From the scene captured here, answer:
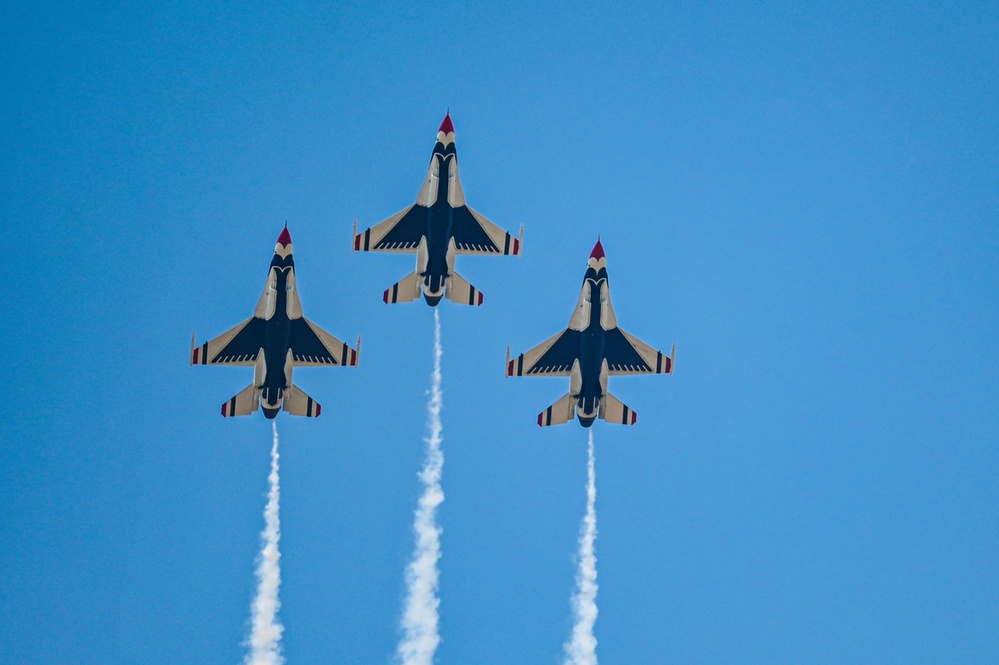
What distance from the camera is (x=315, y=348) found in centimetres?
8775

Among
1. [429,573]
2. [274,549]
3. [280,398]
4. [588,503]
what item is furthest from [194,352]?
[588,503]

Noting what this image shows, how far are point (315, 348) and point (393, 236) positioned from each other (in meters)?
7.31

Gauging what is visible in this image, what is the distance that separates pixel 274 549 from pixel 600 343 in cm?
2051

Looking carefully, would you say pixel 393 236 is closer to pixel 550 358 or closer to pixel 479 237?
pixel 479 237

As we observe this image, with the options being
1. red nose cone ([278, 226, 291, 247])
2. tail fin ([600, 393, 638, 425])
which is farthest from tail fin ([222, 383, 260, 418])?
tail fin ([600, 393, 638, 425])

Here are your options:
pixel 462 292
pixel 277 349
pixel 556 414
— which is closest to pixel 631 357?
pixel 556 414

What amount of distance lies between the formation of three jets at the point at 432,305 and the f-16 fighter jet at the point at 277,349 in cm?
5

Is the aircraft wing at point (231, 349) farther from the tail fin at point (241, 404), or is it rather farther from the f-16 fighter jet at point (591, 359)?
the f-16 fighter jet at point (591, 359)

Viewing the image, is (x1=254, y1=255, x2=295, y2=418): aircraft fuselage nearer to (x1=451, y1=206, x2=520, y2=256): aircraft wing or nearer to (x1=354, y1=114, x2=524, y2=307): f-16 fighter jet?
(x1=354, y1=114, x2=524, y2=307): f-16 fighter jet

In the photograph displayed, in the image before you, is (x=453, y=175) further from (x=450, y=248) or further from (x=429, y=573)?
(x=429, y=573)

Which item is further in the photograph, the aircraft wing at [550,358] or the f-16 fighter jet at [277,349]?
the aircraft wing at [550,358]

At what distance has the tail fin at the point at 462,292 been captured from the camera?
8906cm

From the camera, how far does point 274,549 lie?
295 feet

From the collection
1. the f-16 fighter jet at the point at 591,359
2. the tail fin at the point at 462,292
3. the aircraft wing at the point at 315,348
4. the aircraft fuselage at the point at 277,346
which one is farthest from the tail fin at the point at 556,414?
the aircraft fuselage at the point at 277,346
